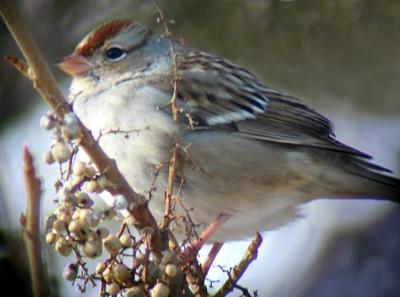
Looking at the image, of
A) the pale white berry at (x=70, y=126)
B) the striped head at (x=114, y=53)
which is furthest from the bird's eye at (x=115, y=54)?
the pale white berry at (x=70, y=126)

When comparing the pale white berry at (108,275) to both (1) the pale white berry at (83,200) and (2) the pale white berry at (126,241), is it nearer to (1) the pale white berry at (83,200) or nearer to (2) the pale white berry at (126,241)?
(2) the pale white berry at (126,241)

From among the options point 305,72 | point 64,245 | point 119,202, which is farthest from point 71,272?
point 305,72

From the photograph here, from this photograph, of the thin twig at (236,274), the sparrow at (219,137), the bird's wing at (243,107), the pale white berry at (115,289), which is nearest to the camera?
the pale white berry at (115,289)

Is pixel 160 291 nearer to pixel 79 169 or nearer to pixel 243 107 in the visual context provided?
pixel 79 169

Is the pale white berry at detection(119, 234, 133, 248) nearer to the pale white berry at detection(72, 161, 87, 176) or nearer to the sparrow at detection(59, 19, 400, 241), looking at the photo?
the pale white berry at detection(72, 161, 87, 176)

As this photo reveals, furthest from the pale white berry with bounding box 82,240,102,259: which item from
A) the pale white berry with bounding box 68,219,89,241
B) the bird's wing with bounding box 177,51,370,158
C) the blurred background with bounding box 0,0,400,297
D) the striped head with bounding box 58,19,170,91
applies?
the blurred background with bounding box 0,0,400,297

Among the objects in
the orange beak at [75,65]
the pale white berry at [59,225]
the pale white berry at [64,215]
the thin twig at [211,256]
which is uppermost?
the orange beak at [75,65]

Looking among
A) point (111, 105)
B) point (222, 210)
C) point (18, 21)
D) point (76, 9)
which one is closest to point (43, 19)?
point (76, 9)
